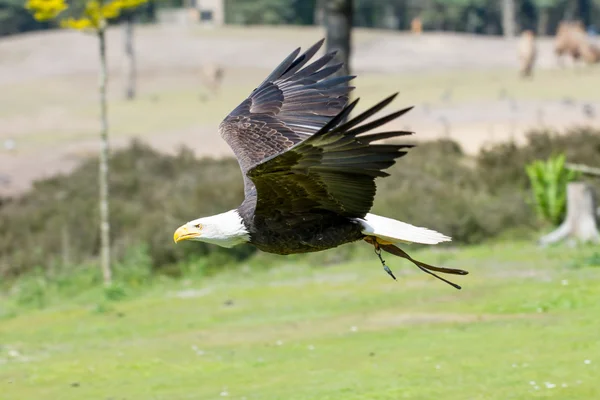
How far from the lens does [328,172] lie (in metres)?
6.81

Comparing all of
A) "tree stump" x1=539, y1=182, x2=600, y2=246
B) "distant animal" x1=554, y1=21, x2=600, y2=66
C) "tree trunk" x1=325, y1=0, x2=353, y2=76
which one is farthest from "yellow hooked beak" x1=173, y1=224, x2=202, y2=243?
"distant animal" x1=554, y1=21, x2=600, y2=66

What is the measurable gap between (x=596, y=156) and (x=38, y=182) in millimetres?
12760

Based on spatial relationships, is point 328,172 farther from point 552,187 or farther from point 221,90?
point 221,90

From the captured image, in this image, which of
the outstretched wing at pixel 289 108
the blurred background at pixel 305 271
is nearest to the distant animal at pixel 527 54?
the blurred background at pixel 305 271

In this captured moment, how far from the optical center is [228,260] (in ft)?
65.2

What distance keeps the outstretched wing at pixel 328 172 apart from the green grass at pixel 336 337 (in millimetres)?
2212

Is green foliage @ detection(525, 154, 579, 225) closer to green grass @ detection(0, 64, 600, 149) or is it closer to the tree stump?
the tree stump

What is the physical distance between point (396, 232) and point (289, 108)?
2143 mm

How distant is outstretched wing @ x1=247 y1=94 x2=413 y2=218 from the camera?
6500 millimetres

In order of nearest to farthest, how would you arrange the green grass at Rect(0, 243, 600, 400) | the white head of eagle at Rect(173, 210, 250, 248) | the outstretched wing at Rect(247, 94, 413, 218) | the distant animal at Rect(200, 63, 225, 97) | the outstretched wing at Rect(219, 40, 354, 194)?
the outstretched wing at Rect(247, 94, 413, 218) → the white head of eagle at Rect(173, 210, 250, 248) → the outstretched wing at Rect(219, 40, 354, 194) → the green grass at Rect(0, 243, 600, 400) → the distant animal at Rect(200, 63, 225, 97)

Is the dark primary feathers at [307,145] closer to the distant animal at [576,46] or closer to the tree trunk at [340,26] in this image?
the tree trunk at [340,26]

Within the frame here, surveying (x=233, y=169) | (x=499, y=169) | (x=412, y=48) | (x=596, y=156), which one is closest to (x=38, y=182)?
(x=233, y=169)

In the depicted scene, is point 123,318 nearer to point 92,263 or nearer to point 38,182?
point 92,263

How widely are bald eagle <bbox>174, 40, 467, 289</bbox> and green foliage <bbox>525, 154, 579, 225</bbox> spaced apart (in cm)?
1052
